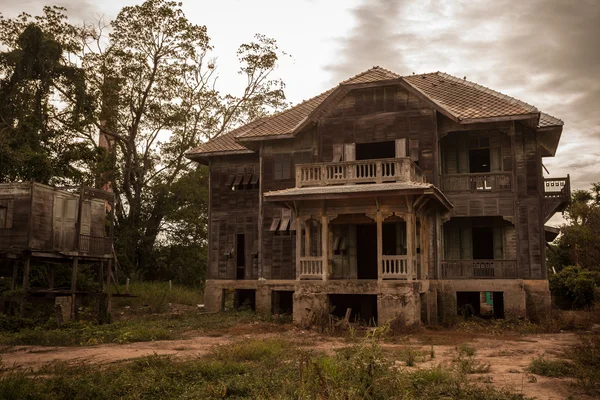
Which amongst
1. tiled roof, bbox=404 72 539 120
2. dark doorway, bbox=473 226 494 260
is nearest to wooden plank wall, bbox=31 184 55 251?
tiled roof, bbox=404 72 539 120

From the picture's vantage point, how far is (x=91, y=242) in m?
24.7

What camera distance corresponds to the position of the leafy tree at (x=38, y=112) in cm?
2756

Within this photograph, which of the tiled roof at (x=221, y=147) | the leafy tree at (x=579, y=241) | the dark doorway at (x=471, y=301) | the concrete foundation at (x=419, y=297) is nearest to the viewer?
the concrete foundation at (x=419, y=297)

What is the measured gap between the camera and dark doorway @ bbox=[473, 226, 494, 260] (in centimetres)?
2389

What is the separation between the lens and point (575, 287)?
27.2 metres

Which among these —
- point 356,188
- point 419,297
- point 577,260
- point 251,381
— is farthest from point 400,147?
point 577,260

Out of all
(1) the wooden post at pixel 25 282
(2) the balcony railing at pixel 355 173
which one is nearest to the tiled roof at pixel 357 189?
(2) the balcony railing at pixel 355 173

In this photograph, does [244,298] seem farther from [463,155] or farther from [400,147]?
[463,155]

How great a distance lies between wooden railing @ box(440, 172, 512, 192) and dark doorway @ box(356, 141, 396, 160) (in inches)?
101

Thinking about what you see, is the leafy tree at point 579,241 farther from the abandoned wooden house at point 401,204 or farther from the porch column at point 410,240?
the porch column at point 410,240

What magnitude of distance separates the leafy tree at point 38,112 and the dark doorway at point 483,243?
64.2 ft

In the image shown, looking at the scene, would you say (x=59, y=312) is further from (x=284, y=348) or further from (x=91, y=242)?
(x=284, y=348)

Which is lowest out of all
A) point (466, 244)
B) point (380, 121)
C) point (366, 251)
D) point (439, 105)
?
point (366, 251)

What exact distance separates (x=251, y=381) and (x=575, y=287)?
21525 millimetres
